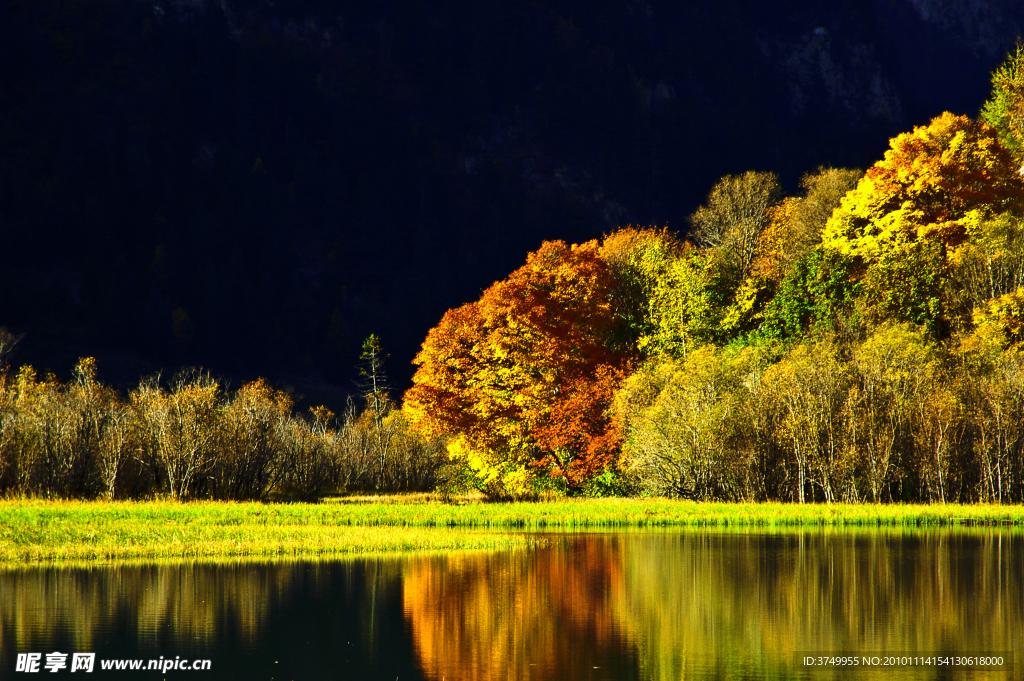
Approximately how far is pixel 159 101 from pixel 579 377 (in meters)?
137

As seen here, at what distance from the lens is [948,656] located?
18.3 metres

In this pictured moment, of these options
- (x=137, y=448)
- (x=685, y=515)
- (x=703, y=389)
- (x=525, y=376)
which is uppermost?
(x=525, y=376)

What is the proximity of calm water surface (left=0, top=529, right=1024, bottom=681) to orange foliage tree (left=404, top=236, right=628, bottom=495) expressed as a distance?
2696 cm

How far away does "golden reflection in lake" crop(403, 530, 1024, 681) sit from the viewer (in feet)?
60.4

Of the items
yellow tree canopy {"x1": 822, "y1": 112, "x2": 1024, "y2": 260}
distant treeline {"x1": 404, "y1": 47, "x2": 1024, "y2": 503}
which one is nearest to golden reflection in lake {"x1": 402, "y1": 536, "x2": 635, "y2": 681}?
distant treeline {"x1": 404, "y1": 47, "x2": 1024, "y2": 503}

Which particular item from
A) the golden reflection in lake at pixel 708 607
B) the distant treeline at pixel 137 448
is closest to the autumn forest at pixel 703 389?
the distant treeline at pixel 137 448

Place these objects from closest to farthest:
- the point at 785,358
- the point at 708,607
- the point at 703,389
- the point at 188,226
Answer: the point at 708,607 → the point at 703,389 → the point at 785,358 → the point at 188,226

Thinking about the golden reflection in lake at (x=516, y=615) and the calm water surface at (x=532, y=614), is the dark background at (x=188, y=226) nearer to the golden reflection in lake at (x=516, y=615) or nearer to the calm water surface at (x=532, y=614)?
the calm water surface at (x=532, y=614)

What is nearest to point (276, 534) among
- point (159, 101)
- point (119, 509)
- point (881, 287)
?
point (119, 509)

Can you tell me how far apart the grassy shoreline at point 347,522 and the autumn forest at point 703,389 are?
11.4 feet

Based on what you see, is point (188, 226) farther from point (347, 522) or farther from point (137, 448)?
point (347, 522)

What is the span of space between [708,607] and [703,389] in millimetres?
29452

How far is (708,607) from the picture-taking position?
23.2 meters

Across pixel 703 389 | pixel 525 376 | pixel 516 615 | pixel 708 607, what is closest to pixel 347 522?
pixel 703 389
